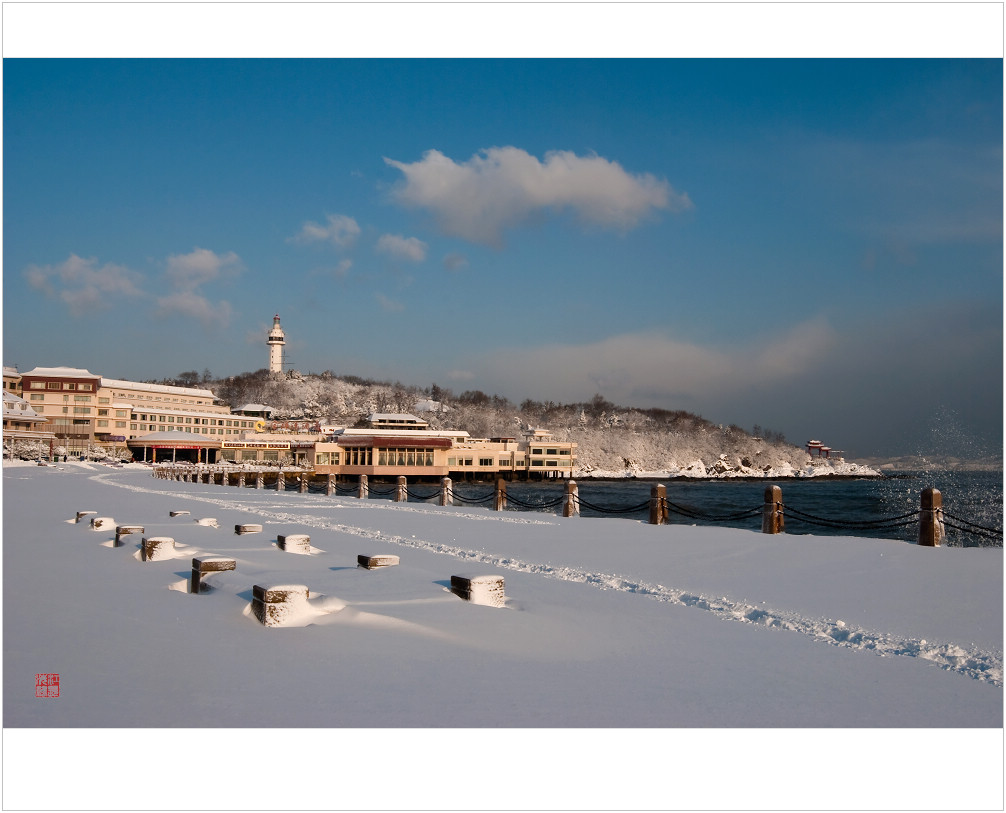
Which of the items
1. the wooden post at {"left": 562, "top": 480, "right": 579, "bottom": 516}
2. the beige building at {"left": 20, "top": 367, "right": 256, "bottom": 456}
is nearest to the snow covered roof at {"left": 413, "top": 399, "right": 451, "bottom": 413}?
the beige building at {"left": 20, "top": 367, "right": 256, "bottom": 456}

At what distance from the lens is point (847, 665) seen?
18.8 ft

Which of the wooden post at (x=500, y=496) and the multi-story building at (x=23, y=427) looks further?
the multi-story building at (x=23, y=427)

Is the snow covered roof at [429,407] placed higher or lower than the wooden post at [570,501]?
higher

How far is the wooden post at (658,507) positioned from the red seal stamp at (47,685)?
42.8 ft

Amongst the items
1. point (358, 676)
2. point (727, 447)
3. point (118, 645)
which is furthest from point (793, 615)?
point (727, 447)

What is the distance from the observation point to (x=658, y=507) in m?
16.3

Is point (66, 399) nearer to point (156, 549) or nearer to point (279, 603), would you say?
point (156, 549)

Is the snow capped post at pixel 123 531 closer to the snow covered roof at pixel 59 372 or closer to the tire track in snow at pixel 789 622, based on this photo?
the tire track in snow at pixel 789 622

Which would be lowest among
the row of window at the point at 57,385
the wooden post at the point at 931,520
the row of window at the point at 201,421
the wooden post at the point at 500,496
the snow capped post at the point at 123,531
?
the wooden post at the point at 500,496

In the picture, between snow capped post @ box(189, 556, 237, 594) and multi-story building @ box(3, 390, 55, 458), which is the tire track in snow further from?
multi-story building @ box(3, 390, 55, 458)

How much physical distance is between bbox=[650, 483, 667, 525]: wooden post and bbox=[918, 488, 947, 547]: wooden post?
555 centimetres

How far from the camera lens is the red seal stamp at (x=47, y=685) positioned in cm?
465

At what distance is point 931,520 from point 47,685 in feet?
38.7

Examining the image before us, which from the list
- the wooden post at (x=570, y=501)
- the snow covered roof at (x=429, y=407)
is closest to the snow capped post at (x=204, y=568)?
the wooden post at (x=570, y=501)
